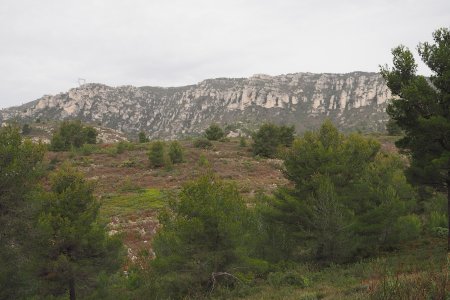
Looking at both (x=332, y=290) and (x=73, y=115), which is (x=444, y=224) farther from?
(x=73, y=115)

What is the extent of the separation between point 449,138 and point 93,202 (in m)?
14.7

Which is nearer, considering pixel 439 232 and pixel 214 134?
pixel 439 232

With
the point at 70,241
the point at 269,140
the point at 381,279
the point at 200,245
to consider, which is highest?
the point at 269,140

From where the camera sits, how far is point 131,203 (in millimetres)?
33781

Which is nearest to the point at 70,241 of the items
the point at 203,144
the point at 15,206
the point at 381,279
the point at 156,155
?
the point at 15,206

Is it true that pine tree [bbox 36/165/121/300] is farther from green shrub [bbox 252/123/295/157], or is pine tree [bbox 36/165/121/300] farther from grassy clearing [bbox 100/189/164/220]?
green shrub [bbox 252/123/295/157]

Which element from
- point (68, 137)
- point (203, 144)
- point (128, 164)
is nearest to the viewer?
point (128, 164)

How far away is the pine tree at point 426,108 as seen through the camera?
13469 mm

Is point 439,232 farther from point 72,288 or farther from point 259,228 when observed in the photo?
point 72,288

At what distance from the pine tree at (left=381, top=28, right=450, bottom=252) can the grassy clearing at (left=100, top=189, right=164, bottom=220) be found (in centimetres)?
2263

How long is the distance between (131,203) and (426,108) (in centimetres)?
2695

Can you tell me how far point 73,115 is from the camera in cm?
19650

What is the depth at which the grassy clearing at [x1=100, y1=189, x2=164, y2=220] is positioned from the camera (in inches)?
1215

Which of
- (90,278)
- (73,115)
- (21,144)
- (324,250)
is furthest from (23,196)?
(73,115)
